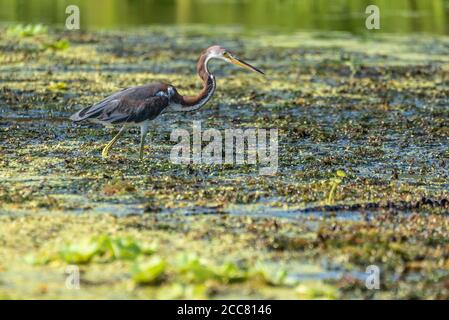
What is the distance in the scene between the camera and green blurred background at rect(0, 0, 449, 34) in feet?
74.9

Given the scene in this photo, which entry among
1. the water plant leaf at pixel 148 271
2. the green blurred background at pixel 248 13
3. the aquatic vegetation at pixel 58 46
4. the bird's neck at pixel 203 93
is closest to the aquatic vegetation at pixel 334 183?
the bird's neck at pixel 203 93

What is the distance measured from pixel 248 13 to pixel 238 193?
1691cm

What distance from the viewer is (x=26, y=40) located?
1956cm

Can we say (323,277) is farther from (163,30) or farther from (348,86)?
(163,30)

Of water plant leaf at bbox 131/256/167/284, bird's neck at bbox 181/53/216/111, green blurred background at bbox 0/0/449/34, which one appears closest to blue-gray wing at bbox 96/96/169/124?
bird's neck at bbox 181/53/216/111

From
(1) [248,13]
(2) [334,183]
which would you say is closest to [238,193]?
(2) [334,183]

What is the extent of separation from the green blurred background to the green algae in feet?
21.1

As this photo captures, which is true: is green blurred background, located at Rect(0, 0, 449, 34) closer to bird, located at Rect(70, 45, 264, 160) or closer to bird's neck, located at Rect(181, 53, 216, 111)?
bird's neck, located at Rect(181, 53, 216, 111)

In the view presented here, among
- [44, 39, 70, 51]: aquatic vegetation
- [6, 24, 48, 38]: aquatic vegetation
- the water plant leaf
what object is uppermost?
[6, 24, 48, 38]: aquatic vegetation

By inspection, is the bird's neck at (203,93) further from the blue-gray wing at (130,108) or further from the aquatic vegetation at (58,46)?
the aquatic vegetation at (58,46)

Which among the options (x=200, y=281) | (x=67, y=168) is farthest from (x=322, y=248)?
(x=67, y=168)

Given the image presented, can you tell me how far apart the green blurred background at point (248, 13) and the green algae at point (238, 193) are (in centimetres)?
643

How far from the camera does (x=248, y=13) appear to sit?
25.4 metres

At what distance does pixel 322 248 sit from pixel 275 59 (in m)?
10.4
